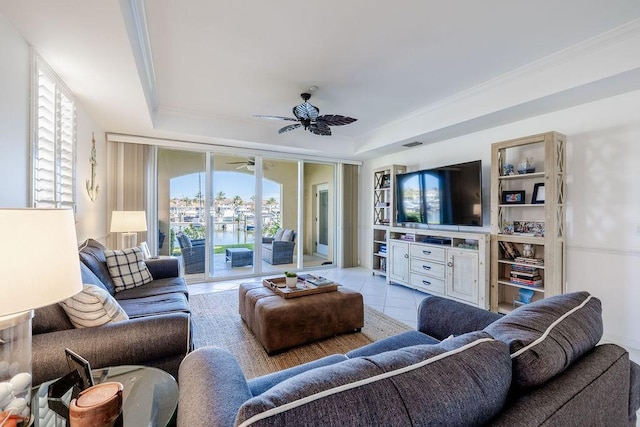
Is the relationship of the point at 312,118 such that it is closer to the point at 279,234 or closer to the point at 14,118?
the point at 14,118

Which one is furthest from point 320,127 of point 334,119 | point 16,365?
point 16,365

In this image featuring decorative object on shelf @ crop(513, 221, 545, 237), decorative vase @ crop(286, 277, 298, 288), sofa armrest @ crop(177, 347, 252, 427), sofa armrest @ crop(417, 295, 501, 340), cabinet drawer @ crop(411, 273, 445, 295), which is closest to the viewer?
sofa armrest @ crop(177, 347, 252, 427)

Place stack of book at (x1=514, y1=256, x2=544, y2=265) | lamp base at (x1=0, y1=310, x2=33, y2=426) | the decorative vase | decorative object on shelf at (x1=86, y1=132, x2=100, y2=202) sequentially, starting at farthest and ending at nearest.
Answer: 1. decorative object on shelf at (x1=86, y1=132, x2=100, y2=202)
2. stack of book at (x1=514, y1=256, x2=544, y2=265)
3. the decorative vase
4. lamp base at (x1=0, y1=310, x2=33, y2=426)

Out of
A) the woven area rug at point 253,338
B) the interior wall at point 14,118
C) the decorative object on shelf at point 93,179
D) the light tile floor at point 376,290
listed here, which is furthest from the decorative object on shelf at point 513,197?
the decorative object on shelf at point 93,179

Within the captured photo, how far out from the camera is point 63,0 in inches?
62.0

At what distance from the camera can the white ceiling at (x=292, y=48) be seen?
77.7 inches

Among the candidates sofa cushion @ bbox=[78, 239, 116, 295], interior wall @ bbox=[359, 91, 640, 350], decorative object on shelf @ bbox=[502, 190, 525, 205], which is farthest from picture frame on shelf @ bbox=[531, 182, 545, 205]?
sofa cushion @ bbox=[78, 239, 116, 295]

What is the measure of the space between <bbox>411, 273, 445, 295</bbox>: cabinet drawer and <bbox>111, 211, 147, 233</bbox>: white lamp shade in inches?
150

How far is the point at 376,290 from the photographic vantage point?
14.4ft

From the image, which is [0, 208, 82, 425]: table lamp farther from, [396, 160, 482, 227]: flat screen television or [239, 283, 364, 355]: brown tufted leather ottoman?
[396, 160, 482, 227]: flat screen television

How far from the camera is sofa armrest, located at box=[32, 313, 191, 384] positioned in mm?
1272

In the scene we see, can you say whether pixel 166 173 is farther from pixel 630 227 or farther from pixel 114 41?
pixel 630 227

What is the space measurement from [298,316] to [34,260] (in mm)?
1914

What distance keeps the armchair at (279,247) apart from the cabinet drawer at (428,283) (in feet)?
8.11
